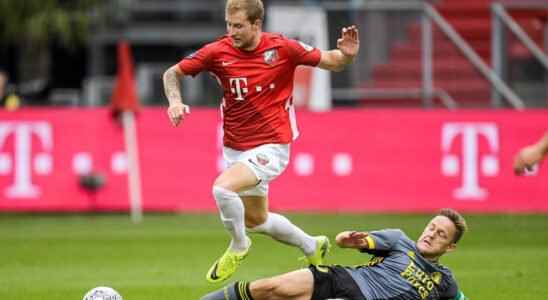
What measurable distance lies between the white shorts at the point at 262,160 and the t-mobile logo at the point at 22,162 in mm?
11092

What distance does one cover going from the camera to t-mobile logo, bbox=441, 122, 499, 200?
2295cm

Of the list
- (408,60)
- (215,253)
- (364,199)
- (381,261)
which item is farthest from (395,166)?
(381,261)

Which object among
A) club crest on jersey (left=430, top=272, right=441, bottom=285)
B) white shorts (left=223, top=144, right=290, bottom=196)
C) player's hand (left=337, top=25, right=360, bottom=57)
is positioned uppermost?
player's hand (left=337, top=25, right=360, bottom=57)

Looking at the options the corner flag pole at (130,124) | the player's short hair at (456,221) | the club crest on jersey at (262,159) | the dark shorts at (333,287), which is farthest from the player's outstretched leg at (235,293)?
the corner flag pole at (130,124)

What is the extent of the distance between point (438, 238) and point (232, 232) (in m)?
2.22

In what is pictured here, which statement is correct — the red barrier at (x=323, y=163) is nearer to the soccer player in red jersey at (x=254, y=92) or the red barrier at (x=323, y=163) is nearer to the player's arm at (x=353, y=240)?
the soccer player in red jersey at (x=254, y=92)

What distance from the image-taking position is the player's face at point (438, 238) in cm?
1037

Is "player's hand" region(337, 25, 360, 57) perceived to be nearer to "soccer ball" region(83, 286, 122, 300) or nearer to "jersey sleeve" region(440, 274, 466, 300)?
"jersey sleeve" region(440, 274, 466, 300)

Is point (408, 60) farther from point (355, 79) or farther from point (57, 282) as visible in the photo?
point (57, 282)

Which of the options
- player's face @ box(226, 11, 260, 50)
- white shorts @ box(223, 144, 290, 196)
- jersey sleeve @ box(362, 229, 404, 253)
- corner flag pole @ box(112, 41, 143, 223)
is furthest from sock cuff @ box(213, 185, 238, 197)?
corner flag pole @ box(112, 41, 143, 223)

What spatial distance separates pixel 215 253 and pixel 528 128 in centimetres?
807

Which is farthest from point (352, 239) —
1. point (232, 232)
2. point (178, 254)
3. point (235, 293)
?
point (178, 254)

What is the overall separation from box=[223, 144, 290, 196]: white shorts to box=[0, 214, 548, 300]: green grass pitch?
116 cm

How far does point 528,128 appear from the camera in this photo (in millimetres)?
23234
